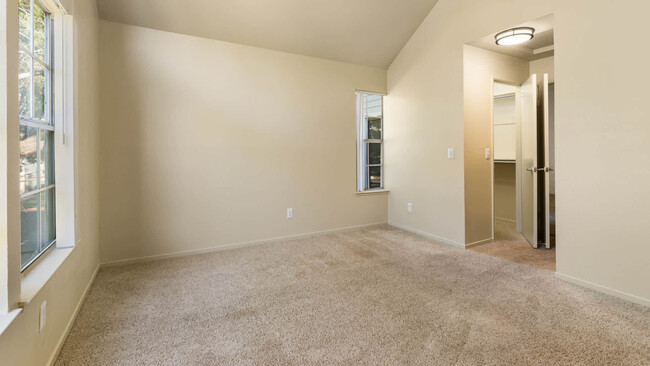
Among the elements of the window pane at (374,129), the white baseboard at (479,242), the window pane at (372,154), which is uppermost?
the window pane at (374,129)

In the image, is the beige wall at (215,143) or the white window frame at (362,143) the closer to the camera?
the beige wall at (215,143)

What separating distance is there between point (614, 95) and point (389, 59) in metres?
2.74

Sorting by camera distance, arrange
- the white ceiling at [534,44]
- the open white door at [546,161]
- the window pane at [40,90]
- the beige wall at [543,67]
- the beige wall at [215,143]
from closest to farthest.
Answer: the window pane at [40,90], the white ceiling at [534,44], the beige wall at [215,143], the open white door at [546,161], the beige wall at [543,67]

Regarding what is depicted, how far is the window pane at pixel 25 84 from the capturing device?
1.66 m

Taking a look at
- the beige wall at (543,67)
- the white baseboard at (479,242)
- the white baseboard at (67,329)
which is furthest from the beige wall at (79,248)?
the beige wall at (543,67)

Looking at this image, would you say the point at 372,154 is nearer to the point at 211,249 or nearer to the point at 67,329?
the point at 211,249

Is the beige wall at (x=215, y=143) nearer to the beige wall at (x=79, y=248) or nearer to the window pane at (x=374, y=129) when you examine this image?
the beige wall at (x=79, y=248)

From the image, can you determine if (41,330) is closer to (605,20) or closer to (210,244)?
(210,244)

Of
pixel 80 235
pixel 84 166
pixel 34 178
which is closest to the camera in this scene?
pixel 34 178

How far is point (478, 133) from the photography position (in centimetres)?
368

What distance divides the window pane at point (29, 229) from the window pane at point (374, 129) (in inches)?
156

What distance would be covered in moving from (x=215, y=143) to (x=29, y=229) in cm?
195

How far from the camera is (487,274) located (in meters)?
2.81

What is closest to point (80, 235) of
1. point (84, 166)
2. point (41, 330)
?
point (84, 166)
